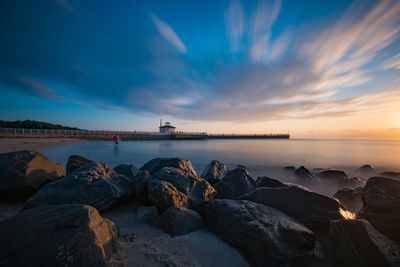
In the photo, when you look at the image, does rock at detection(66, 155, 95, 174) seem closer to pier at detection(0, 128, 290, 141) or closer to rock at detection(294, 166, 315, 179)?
rock at detection(294, 166, 315, 179)

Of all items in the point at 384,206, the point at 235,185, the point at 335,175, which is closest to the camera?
the point at 384,206

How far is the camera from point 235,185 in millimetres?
6242

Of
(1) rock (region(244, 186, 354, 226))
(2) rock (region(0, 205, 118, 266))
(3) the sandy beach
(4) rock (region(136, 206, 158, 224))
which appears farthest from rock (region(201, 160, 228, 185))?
(3) the sandy beach

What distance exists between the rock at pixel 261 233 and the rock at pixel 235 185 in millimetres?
2252

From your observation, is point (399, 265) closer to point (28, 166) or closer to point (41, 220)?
point (41, 220)

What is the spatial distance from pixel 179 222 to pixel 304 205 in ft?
8.01

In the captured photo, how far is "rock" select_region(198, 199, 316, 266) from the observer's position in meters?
2.90

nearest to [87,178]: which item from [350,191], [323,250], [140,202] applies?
[140,202]

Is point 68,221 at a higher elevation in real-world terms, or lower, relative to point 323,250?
higher

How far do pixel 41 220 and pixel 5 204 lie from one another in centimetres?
382

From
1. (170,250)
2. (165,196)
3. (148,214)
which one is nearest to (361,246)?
(170,250)

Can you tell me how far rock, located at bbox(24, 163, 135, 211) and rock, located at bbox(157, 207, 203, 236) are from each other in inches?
53.7

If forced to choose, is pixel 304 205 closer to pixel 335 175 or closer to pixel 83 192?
pixel 83 192

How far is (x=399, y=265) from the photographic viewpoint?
245 cm
